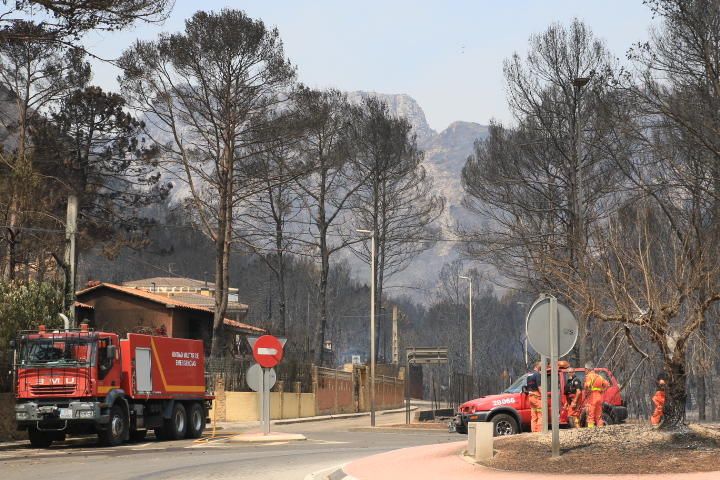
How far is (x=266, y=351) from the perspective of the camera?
91.3ft

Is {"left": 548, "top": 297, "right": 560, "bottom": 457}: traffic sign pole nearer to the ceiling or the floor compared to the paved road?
nearer to the ceiling

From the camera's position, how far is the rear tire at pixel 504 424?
25.6 metres

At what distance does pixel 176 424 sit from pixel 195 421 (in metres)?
1.37

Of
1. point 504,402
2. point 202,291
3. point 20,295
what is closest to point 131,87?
point 20,295

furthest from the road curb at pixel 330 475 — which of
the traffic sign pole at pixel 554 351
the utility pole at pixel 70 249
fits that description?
the utility pole at pixel 70 249

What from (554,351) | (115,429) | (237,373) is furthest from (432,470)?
(237,373)

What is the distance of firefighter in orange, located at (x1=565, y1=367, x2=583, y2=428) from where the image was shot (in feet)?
77.3

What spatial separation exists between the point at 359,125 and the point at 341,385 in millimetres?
13681

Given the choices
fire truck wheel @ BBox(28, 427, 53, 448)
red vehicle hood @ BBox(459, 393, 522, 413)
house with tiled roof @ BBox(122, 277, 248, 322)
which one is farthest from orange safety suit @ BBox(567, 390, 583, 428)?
house with tiled roof @ BBox(122, 277, 248, 322)

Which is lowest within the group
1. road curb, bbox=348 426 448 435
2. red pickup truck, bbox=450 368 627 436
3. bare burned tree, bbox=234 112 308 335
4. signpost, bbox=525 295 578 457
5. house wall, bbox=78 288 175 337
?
road curb, bbox=348 426 448 435

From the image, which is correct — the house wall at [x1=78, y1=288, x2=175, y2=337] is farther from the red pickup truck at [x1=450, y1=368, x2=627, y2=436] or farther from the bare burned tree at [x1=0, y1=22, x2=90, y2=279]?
the red pickup truck at [x1=450, y1=368, x2=627, y2=436]

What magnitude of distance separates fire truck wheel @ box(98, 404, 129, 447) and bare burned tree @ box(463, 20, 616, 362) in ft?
51.3

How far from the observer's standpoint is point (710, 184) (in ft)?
110

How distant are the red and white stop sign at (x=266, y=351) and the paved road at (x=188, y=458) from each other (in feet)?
6.61
